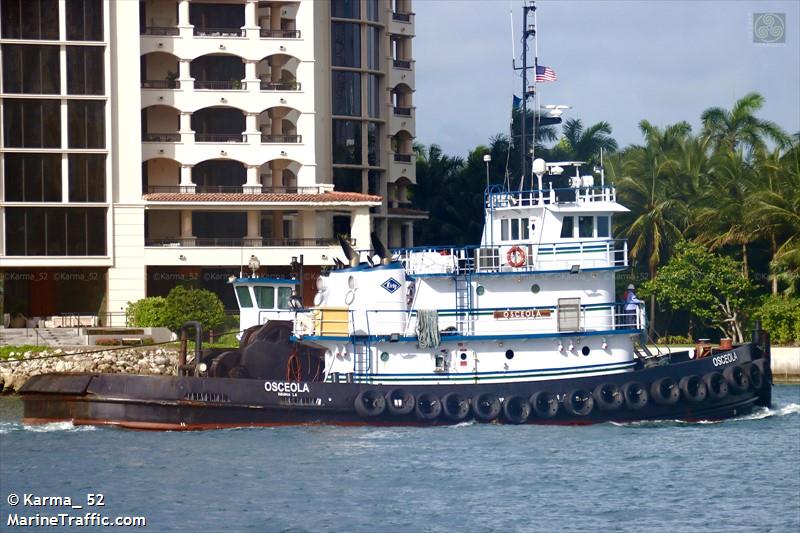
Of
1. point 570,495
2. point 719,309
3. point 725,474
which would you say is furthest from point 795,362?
point 570,495

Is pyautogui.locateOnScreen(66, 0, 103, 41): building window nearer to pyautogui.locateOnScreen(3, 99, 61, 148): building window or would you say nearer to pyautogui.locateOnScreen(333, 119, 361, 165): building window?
pyautogui.locateOnScreen(3, 99, 61, 148): building window

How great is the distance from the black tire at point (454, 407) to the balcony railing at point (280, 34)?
27.3 m

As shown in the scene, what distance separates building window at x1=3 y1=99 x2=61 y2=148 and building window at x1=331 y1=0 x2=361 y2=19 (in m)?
14.4

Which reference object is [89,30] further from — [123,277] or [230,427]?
[230,427]

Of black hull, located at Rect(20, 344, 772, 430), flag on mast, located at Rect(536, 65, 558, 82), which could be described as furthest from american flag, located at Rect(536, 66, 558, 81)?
black hull, located at Rect(20, 344, 772, 430)

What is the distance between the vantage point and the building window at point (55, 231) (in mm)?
53250

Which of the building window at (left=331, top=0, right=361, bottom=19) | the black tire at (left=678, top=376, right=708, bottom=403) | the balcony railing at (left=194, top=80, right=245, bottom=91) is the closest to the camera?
the black tire at (left=678, top=376, right=708, bottom=403)

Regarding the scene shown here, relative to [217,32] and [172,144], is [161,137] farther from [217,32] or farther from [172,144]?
[217,32]

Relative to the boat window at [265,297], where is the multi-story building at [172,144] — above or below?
above

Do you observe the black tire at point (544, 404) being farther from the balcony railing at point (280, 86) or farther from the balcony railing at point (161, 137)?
the balcony railing at point (280, 86)

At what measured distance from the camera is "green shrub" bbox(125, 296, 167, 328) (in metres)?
50.4

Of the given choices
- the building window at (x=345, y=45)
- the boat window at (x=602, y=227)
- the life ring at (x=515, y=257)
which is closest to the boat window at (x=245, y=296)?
the life ring at (x=515, y=257)

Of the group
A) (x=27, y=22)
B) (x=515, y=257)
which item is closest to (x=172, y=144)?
(x=27, y=22)

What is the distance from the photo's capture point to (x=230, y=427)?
1339 inches
